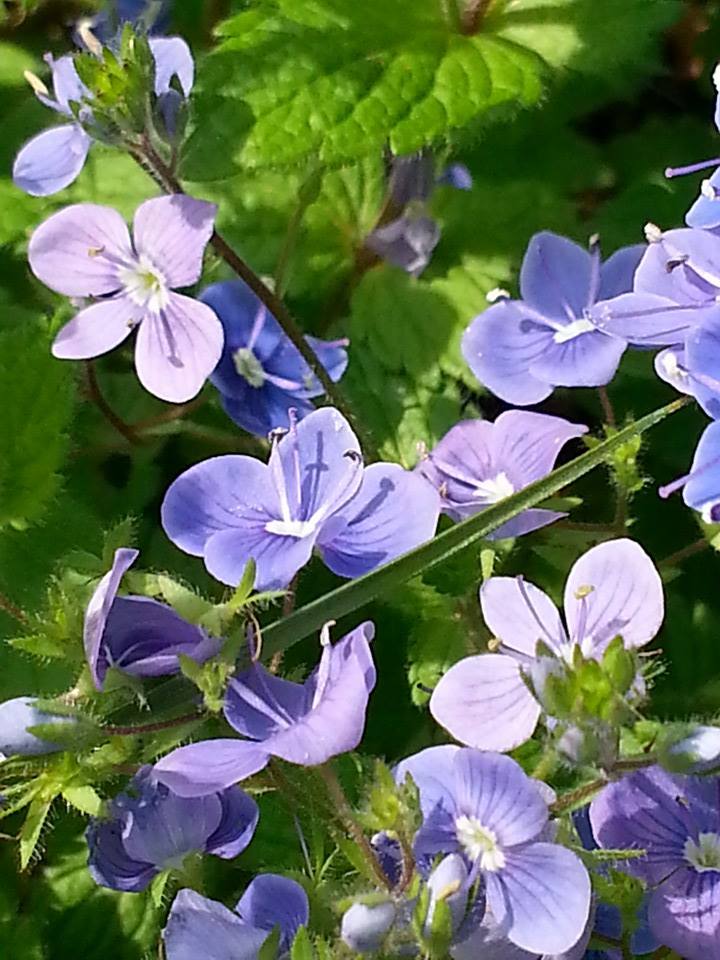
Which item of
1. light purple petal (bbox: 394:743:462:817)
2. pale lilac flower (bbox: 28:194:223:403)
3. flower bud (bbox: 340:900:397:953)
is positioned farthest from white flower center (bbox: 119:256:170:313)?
flower bud (bbox: 340:900:397:953)

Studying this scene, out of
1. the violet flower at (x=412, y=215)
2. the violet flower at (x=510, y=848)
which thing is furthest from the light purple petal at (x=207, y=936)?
the violet flower at (x=412, y=215)

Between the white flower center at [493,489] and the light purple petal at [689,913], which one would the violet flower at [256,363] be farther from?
the light purple petal at [689,913]

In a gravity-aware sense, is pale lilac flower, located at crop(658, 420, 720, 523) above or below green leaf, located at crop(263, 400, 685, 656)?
above

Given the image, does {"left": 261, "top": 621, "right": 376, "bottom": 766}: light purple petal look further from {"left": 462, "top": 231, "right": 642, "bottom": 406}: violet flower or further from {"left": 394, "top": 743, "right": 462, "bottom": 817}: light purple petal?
{"left": 462, "top": 231, "right": 642, "bottom": 406}: violet flower

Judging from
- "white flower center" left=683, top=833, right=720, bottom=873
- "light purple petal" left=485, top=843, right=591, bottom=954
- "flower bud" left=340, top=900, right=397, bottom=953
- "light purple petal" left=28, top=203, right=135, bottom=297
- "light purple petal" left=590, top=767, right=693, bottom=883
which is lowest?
"white flower center" left=683, top=833, right=720, bottom=873

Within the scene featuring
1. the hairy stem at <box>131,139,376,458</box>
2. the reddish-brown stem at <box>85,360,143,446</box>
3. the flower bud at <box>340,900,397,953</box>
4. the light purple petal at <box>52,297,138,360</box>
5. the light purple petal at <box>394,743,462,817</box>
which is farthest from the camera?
the reddish-brown stem at <box>85,360,143,446</box>

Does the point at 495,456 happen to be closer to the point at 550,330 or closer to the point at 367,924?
the point at 550,330

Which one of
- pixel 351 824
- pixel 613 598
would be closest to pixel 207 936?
pixel 351 824
